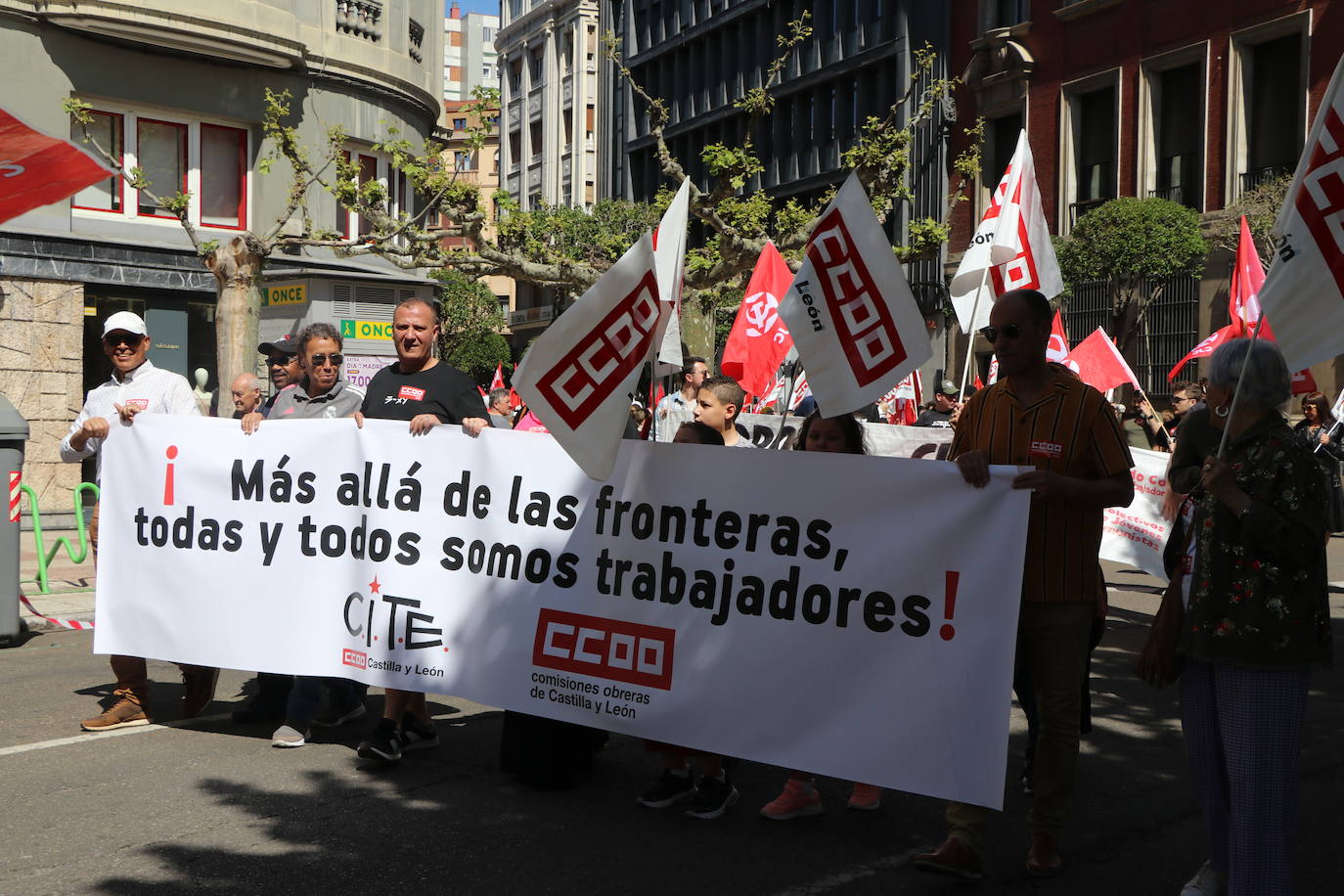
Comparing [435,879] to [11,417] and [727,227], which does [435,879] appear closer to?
[11,417]

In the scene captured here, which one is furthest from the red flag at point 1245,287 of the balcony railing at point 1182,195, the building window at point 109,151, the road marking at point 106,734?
the balcony railing at point 1182,195

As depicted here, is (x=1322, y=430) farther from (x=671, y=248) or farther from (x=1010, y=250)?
(x=671, y=248)

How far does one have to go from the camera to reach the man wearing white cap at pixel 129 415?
671 cm

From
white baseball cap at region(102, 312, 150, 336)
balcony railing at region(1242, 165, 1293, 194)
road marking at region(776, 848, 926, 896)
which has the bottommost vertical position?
road marking at region(776, 848, 926, 896)

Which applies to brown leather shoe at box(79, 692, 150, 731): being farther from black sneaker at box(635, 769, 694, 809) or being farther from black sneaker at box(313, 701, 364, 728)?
black sneaker at box(635, 769, 694, 809)

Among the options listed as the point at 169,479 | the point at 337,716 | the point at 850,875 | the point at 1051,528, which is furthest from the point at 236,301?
the point at 1051,528

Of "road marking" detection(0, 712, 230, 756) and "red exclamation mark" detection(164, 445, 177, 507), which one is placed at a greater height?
"red exclamation mark" detection(164, 445, 177, 507)

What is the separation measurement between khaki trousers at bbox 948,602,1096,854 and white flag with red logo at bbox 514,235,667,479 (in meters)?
1.62

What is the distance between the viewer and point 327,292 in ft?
72.6

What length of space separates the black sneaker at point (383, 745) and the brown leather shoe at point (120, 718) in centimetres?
145

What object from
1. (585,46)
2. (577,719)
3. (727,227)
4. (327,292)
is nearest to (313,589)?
(577,719)

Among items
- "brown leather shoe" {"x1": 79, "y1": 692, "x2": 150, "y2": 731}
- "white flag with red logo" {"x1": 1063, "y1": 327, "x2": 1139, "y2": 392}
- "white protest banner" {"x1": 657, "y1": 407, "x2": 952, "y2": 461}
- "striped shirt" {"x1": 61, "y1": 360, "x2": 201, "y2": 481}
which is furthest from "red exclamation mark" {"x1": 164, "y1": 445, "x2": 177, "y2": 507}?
"white flag with red logo" {"x1": 1063, "y1": 327, "x2": 1139, "y2": 392}

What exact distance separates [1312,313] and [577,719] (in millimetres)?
2992

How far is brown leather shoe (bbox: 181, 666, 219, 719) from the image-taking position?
6922mm
